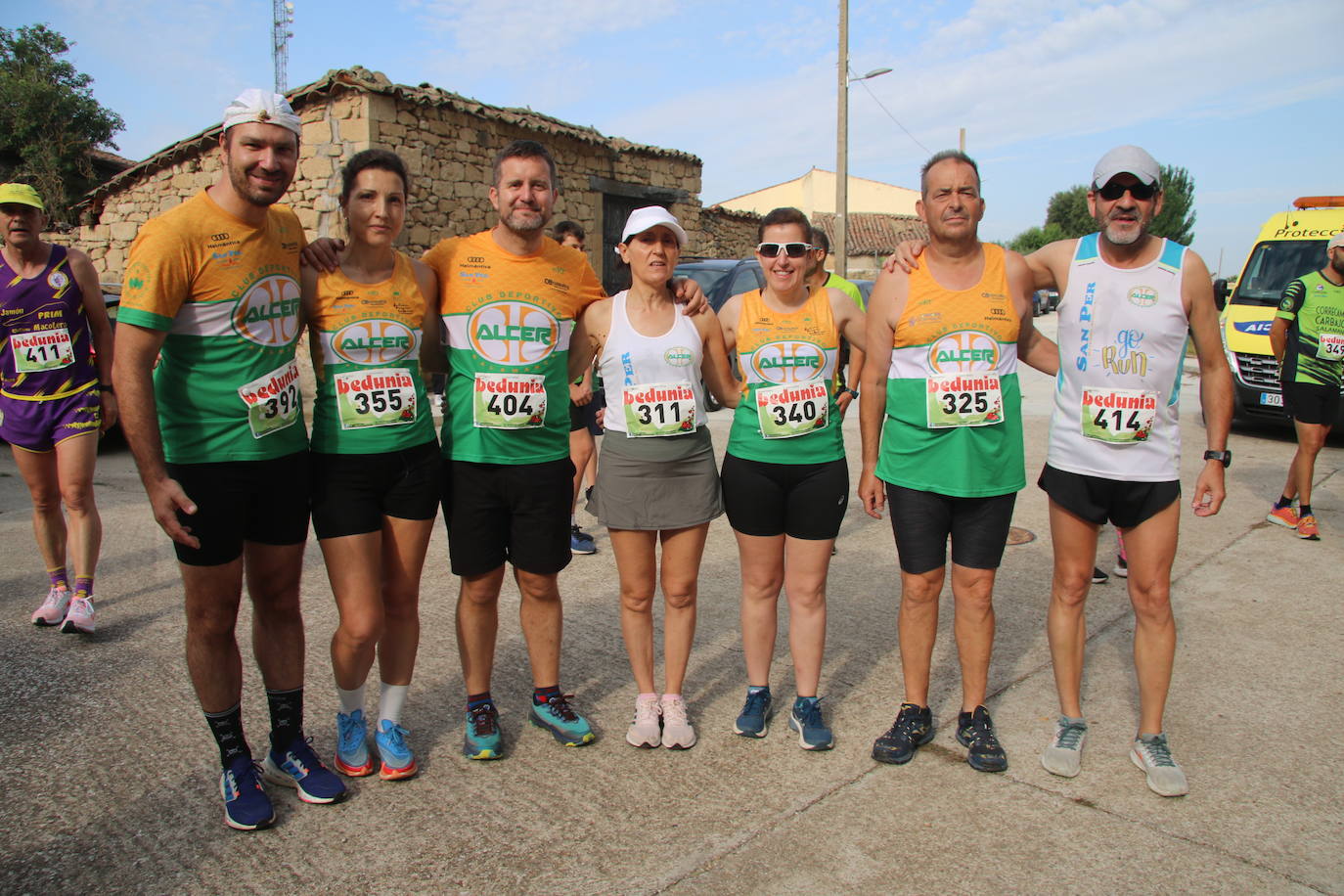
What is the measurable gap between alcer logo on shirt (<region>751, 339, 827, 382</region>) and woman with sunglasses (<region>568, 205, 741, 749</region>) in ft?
0.79

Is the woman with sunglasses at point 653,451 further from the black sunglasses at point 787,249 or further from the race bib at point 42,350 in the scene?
the race bib at point 42,350

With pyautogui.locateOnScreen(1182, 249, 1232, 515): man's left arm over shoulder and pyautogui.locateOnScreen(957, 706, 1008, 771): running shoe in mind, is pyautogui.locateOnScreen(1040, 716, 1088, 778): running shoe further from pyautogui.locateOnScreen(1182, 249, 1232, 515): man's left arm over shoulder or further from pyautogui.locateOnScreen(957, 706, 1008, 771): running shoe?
pyautogui.locateOnScreen(1182, 249, 1232, 515): man's left arm over shoulder

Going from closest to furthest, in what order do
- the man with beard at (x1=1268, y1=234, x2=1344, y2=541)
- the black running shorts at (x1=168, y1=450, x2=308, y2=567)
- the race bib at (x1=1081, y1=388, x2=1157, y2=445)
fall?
the black running shorts at (x1=168, y1=450, x2=308, y2=567), the race bib at (x1=1081, y1=388, x2=1157, y2=445), the man with beard at (x1=1268, y1=234, x2=1344, y2=541)

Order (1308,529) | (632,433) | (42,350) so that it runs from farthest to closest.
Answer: (1308,529)
(42,350)
(632,433)

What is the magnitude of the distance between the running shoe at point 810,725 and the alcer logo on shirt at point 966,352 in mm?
1289

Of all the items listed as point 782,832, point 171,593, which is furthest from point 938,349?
point 171,593

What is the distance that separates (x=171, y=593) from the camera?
4.96 meters

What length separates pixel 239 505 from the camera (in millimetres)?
2762

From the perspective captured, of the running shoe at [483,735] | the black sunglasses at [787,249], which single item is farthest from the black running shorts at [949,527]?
the running shoe at [483,735]

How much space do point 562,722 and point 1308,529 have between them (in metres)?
Result: 5.37

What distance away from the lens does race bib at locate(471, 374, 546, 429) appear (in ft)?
10.2

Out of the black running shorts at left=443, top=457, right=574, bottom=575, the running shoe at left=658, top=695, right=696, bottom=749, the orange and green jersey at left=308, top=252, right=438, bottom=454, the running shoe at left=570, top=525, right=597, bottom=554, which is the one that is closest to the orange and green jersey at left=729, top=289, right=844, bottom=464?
the black running shorts at left=443, top=457, right=574, bottom=575

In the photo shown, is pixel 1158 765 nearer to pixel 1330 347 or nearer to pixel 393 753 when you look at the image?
pixel 393 753

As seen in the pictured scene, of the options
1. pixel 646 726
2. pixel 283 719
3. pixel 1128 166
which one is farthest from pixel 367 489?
pixel 1128 166
